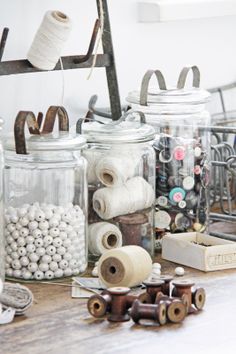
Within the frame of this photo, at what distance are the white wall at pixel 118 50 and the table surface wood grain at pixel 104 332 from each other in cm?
54

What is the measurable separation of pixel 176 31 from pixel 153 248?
26.9 inches

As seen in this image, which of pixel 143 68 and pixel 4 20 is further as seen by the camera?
pixel 143 68

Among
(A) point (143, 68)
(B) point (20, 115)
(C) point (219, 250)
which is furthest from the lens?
(A) point (143, 68)

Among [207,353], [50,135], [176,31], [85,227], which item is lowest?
[207,353]

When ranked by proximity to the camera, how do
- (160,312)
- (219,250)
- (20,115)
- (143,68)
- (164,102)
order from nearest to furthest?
1. (160,312)
2. (20,115)
3. (219,250)
4. (164,102)
5. (143,68)

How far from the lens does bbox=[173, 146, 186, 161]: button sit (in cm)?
188

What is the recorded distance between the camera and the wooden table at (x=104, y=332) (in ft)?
4.43

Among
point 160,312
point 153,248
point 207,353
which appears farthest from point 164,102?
point 207,353

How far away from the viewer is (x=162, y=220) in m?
1.89

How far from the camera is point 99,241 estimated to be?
1.78 meters

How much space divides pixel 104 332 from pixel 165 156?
0.55m

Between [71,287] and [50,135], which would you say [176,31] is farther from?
[71,287]

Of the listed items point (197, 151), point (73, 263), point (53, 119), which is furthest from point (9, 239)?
point (197, 151)

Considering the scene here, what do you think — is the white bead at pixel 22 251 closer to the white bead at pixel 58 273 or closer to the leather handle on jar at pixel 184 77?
the white bead at pixel 58 273
